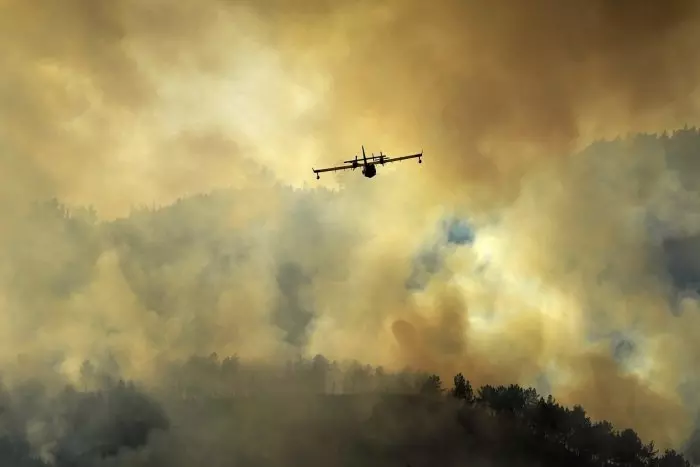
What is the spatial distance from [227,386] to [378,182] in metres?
4.68

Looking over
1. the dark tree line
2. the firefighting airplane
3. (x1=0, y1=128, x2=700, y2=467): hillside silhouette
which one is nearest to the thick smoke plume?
(x1=0, y1=128, x2=700, y2=467): hillside silhouette

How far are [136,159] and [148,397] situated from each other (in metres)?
4.24

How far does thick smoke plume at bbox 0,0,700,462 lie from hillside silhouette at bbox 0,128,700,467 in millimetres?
62

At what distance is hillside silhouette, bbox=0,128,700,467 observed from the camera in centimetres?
1089

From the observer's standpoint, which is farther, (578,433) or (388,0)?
(388,0)

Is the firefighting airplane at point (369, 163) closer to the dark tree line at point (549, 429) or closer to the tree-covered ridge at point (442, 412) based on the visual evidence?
the tree-covered ridge at point (442, 412)

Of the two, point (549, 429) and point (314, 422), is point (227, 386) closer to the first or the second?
point (314, 422)

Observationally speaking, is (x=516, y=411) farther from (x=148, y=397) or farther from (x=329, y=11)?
(x=329, y=11)

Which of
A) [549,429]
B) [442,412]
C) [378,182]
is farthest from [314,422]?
[378,182]

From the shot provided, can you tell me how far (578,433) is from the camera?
11.5 m

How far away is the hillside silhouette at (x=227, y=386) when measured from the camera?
10891 millimetres

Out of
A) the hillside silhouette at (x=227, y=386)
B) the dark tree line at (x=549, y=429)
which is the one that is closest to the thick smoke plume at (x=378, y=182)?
the hillside silhouette at (x=227, y=386)

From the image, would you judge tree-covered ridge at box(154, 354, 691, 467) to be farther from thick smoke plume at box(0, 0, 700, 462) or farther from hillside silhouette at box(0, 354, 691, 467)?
thick smoke plume at box(0, 0, 700, 462)

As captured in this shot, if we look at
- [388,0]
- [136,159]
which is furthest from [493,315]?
[136,159]
